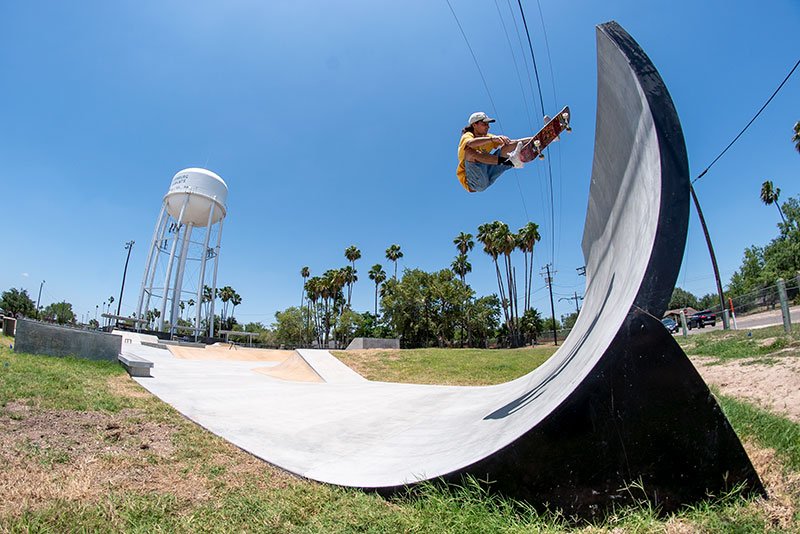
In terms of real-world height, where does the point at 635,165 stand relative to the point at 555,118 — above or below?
below

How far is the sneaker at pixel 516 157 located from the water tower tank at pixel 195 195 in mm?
42090

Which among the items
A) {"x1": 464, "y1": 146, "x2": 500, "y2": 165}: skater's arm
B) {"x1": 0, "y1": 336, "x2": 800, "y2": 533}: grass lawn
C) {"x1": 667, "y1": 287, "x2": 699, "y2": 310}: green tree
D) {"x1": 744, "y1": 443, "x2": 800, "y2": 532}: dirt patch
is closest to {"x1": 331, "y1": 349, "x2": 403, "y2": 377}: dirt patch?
{"x1": 0, "y1": 336, "x2": 800, "y2": 533}: grass lawn

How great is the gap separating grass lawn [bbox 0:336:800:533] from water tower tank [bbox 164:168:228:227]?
39.8 metres

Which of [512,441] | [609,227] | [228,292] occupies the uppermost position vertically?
[228,292]

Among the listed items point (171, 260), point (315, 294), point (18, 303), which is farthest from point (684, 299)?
point (18, 303)

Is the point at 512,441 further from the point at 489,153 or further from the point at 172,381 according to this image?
the point at 172,381

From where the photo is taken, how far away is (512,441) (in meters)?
2.39

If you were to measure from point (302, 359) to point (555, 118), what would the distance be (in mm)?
14058

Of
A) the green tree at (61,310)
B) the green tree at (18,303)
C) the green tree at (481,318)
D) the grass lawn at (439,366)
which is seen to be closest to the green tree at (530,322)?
the green tree at (481,318)

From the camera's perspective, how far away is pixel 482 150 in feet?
17.0

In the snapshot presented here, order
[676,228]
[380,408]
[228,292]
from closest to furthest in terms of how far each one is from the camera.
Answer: [676,228], [380,408], [228,292]

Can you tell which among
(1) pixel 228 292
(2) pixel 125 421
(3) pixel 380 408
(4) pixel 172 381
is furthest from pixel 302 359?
(1) pixel 228 292

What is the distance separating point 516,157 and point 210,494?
196 inches

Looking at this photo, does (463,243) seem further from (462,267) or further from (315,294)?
(315,294)
